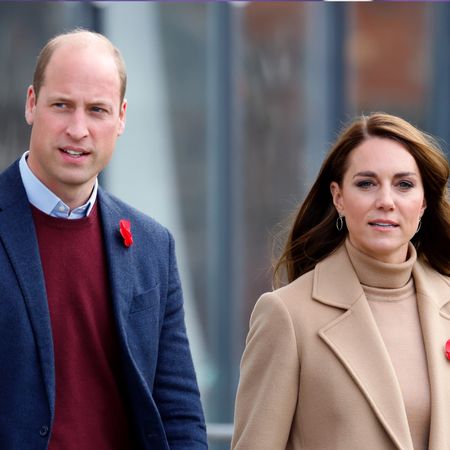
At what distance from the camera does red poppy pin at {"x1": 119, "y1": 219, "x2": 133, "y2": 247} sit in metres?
3.70

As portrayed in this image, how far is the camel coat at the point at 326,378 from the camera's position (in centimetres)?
361

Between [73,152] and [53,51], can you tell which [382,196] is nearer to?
[73,152]

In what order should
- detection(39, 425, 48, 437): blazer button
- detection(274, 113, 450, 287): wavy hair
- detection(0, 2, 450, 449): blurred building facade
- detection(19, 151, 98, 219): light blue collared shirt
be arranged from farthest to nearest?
detection(0, 2, 450, 449): blurred building facade → detection(274, 113, 450, 287): wavy hair → detection(19, 151, 98, 219): light blue collared shirt → detection(39, 425, 48, 437): blazer button

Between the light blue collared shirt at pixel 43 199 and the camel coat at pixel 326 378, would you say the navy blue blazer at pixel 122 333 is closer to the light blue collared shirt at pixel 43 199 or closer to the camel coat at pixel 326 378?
the light blue collared shirt at pixel 43 199

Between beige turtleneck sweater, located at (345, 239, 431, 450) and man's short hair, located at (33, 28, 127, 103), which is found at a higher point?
man's short hair, located at (33, 28, 127, 103)

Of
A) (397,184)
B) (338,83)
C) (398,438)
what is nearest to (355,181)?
(397,184)

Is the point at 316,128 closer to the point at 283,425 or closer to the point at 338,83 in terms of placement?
the point at 338,83

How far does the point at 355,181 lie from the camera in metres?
3.77

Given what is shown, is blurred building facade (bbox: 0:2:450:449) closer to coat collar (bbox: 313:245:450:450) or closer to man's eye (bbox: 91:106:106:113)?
coat collar (bbox: 313:245:450:450)

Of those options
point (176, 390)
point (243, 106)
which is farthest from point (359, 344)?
point (243, 106)

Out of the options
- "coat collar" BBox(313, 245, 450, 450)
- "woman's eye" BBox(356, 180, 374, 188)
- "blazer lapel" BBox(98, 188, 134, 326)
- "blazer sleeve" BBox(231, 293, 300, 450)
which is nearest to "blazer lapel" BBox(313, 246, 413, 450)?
"coat collar" BBox(313, 245, 450, 450)

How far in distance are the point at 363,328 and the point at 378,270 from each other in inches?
7.5

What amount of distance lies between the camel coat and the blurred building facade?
16.6ft

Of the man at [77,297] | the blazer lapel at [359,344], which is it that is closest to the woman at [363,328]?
the blazer lapel at [359,344]
